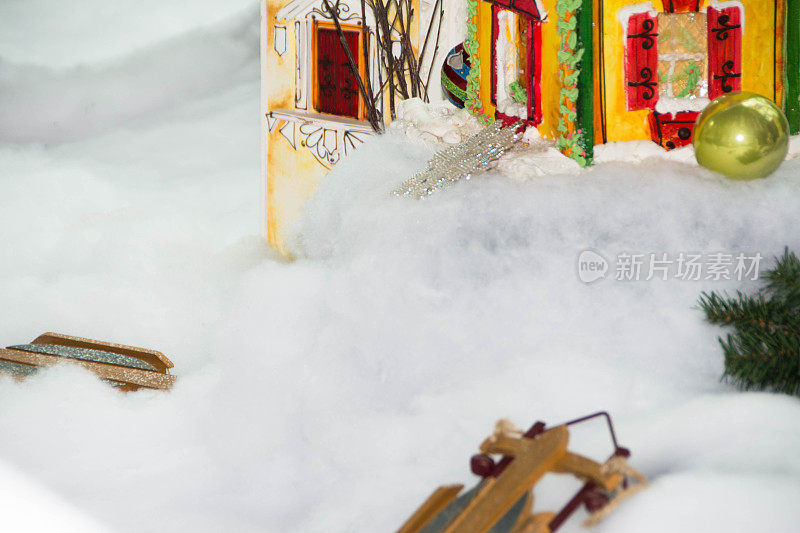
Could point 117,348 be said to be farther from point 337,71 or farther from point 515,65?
point 337,71

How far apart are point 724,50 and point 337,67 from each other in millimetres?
1270

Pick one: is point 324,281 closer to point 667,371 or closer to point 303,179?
point 667,371

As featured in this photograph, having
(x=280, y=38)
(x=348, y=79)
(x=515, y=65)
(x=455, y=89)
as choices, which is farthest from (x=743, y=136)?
(x=280, y=38)

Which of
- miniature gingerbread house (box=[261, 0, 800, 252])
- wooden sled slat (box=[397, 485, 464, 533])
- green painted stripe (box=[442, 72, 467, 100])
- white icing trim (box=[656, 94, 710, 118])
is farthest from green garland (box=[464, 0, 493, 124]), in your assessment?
wooden sled slat (box=[397, 485, 464, 533])

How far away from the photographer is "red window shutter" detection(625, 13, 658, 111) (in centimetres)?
126

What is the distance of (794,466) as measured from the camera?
60 cm

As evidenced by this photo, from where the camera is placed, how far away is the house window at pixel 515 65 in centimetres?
138

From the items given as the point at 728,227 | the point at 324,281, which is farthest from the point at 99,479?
the point at 728,227

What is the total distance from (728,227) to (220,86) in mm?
1689

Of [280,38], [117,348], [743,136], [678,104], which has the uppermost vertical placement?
[280,38]

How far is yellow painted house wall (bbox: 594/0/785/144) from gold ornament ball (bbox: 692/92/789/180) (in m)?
0.19

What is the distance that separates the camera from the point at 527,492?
0.60 m

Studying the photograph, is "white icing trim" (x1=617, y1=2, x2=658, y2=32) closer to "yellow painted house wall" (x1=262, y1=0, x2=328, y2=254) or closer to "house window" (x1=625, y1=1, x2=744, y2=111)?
"house window" (x1=625, y1=1, x2=744, y2=111)

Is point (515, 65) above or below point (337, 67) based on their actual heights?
below
